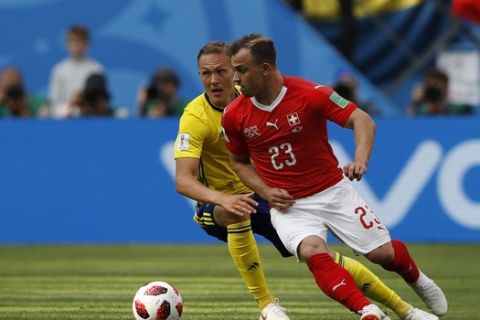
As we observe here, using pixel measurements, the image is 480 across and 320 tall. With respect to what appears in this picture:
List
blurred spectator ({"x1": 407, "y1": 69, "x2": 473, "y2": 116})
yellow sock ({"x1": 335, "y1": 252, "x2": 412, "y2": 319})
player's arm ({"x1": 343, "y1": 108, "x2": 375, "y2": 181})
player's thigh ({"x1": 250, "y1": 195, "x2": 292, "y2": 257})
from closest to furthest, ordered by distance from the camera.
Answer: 1. player's arm ({"x1": 343, "y1": 108, "x2": 375, "y2": 181})
2. yellow sock ({"x1": 335, "y1": 252, "x2": 412, "y2": 319})
3. player's thigh ({"x1": 250, "y1": 195, "x2": 292, "y2": 257})
4. blurred spectator ({"x1": 407, "y1": 69, "x2": 473, "y2": 116})

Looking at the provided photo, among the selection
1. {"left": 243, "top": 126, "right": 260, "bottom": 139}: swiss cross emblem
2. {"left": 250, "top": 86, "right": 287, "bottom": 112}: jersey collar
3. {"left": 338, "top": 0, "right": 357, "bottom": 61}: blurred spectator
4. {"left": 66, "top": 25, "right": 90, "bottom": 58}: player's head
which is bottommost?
{"left": 243, "top": 126, "right": 260, "bottom": 139}: swiss cross emblem

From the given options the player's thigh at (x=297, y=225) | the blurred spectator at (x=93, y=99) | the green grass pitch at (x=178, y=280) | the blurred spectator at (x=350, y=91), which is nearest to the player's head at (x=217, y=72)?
the player's thigh at (x=297, y=225)

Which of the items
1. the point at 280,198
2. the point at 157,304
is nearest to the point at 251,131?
the point at 280,198

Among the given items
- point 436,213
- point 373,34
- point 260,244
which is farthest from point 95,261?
point 373,34

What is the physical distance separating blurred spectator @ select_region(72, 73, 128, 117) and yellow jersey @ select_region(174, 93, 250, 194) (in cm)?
812

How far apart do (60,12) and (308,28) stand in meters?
4.02

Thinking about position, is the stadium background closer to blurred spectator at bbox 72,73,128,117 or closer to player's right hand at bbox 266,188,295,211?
blurred spectator at bbox 72,73,128,117

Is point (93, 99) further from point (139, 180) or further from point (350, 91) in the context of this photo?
point (350, 91)

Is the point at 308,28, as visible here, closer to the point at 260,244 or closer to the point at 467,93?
the point at 467,93

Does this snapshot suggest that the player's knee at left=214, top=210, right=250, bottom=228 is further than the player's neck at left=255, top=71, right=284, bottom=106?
Yes

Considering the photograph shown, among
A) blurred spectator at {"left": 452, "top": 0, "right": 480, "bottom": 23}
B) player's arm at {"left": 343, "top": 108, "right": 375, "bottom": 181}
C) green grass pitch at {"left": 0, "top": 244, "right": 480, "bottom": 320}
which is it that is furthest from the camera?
blurred spectator at {"left": 452, "top": 0, "right": 480, "bottom": 23}

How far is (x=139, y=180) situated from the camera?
17719 mm

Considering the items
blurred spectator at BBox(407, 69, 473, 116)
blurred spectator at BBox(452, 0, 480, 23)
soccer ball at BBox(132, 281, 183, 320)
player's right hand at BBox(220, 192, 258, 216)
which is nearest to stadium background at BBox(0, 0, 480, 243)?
blurred spectator at BBox(407, 69, 473, 116)

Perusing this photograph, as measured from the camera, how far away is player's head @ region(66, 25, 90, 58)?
18.5 metres
